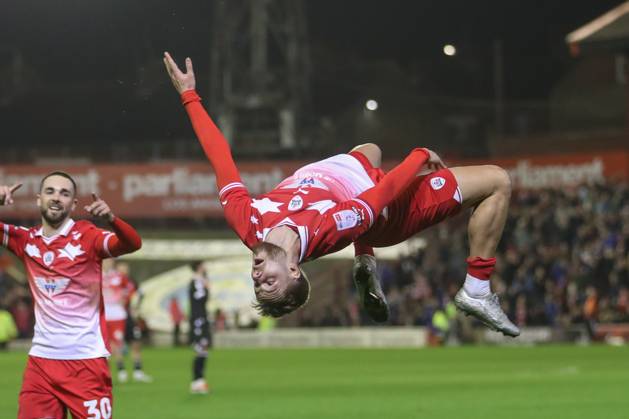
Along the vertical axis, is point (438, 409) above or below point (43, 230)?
below

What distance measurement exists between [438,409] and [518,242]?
22960 mm

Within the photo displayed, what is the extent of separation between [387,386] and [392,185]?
12.9 m

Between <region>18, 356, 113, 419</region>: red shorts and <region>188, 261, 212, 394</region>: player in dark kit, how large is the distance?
9.42 meters

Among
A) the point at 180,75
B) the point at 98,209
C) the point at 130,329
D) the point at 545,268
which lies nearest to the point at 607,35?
the point at 130,329

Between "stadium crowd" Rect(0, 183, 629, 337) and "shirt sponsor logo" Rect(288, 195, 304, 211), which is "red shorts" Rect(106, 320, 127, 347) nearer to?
"stadium crowd" Rect(0, 183, 629, 337)

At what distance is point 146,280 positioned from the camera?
149ft

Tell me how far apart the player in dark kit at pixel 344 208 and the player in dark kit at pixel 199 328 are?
10.4 meters

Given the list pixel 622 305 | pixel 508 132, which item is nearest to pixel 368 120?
pixel 508 132

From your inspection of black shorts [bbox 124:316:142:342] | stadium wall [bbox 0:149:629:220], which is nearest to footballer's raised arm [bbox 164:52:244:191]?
black shorts [bbox 124:316:142:342]

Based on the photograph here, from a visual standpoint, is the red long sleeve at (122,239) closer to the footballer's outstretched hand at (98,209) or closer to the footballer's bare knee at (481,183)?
the footballer's outstretched hand at (98,209)

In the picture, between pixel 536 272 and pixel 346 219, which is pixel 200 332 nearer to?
pixel 346 219

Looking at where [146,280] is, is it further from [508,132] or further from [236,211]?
[236,211]

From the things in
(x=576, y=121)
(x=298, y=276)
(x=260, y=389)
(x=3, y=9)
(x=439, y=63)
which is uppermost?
(x=439, y=63)

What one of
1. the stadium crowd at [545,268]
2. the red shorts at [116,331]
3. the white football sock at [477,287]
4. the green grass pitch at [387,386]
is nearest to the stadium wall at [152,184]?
the stadium crowd at [545,268]
